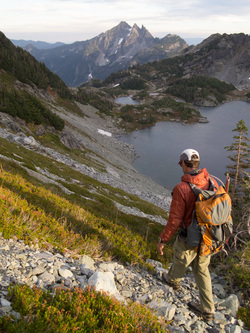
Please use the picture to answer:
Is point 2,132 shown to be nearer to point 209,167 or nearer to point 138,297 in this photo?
point 138,297

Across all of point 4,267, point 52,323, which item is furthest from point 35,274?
point 52,323

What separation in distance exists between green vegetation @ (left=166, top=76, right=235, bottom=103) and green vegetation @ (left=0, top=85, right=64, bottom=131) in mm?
143964

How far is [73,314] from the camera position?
3752 millimetres

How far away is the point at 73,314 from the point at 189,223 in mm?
3131

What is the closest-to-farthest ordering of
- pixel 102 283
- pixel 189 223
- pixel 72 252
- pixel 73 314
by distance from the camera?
pixel 73 314 < pixel 102 283 < pixel 189 223 < pixel 72 252

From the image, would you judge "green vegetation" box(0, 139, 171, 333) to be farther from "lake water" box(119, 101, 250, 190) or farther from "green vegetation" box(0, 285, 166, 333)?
"lake water" box(119, 101, 250, 190)

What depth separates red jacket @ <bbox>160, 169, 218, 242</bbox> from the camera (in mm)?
5066

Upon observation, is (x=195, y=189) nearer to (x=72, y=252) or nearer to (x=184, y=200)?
(x=184, y=200)

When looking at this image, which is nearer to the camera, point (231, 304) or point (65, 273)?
point (65, 273)

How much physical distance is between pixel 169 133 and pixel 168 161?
33545 mm

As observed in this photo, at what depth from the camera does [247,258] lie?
6.79 meters

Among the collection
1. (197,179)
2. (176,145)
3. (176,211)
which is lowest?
(176,145)

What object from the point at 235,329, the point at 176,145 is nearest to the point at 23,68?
the point at 176,145

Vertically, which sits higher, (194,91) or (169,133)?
(194,91)
